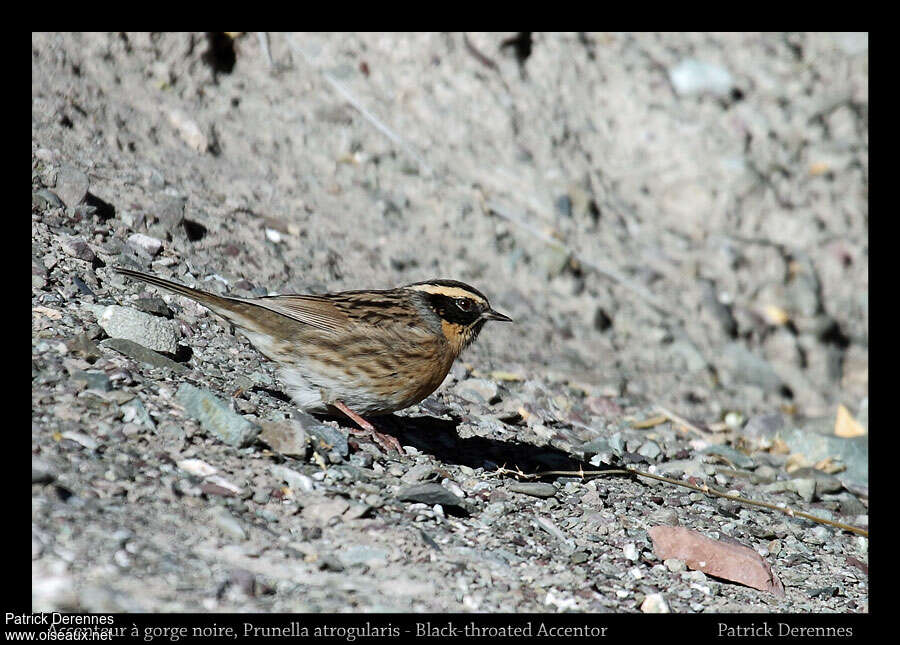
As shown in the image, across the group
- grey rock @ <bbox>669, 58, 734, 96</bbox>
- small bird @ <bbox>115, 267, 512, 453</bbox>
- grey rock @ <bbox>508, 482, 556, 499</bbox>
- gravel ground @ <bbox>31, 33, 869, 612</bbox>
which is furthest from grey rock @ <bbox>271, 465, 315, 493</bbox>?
grey rock @ <bbox>669, 58, 734, 96</bbox>

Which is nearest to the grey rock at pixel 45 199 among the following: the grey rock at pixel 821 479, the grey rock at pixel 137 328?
→ the grey rock at pixel 137 328

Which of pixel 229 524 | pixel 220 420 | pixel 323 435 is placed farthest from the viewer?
pixel 323 435

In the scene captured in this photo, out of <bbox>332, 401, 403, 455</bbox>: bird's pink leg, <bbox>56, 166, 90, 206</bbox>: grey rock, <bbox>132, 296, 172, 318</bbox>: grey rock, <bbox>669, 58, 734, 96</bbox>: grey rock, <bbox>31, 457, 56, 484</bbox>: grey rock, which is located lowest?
<bbox>31, 457, 56, 484</bbox>: grey rock

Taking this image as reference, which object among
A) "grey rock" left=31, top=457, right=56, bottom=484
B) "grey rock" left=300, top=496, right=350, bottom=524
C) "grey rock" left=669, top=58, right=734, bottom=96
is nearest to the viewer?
"grey rock" left=31, top=457, right=56, bottom=484

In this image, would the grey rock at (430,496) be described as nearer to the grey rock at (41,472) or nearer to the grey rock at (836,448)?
the grey rock at (41,472)

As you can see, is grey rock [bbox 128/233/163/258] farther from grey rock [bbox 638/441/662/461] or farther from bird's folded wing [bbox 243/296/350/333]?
grey rock [bbox 638/441/662/461]

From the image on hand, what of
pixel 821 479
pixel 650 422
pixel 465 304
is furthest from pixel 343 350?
pixel 821 479

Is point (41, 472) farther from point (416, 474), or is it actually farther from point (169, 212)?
point (169, 212)
